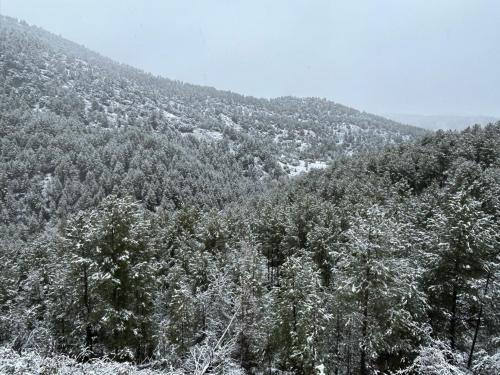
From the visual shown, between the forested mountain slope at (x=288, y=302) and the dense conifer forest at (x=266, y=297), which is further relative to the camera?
the forested mountain slope at (x=288, y=302)

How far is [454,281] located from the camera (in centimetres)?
1738

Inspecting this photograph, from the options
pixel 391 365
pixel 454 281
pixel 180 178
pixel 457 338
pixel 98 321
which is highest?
pixel 454 281

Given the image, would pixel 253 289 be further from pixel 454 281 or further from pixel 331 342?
pixel 454 281

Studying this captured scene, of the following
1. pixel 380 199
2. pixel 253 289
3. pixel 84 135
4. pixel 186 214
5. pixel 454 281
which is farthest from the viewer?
pixel 84 135

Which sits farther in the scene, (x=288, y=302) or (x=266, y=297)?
(x=266, y=297)

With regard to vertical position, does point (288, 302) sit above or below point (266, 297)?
above

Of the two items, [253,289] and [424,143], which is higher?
[424,143]

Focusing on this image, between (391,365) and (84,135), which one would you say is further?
(84,135)

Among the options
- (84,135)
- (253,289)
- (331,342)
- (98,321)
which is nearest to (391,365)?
(331,342)

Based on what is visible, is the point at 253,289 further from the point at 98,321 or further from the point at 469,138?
the point at 469,138

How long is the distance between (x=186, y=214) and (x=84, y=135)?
532ft

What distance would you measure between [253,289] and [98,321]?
10.2 meters

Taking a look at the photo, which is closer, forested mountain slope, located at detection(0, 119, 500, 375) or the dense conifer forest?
the dense conifer forest

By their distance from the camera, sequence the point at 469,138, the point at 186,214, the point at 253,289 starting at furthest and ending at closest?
the point at 469,138 → the point at 186,214 → the point at 253,289
